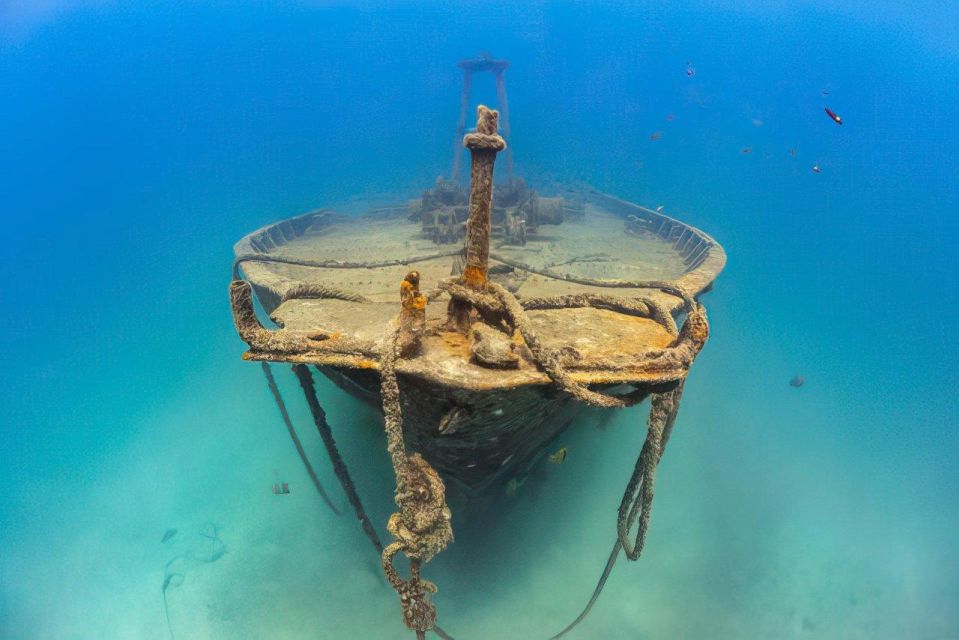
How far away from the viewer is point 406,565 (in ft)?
18.6

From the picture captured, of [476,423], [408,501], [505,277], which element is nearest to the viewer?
[408,501]

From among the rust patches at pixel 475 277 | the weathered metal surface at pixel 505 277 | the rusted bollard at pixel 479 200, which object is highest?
the rusted bollard at pixel 479 200

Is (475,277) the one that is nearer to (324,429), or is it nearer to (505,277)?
(324,429)

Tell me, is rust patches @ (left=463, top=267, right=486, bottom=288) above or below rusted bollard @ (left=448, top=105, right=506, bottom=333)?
below

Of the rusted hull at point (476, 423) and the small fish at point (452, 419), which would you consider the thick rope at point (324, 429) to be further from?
the small fish at point (452, 419)

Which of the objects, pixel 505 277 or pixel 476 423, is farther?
pixel 505 277

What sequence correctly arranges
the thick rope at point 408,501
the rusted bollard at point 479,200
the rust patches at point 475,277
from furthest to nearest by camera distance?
1. the rust patches at point 475,277
2. the rusted bollard at point 479,200
3. the thick rope at point 408,501

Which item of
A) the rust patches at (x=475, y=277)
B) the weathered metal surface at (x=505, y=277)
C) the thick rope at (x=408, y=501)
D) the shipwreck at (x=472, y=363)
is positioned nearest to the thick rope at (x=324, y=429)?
the shipwreck at (x=472, y=363)

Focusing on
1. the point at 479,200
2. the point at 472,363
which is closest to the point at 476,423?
the point at 472,363

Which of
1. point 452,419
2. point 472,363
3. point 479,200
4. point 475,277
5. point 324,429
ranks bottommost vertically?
point 324,429

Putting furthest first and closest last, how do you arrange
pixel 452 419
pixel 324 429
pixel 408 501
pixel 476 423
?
1. pixel 324 429
2. pixel 476 423
3. pixel 452 419
4. pixel 408 501

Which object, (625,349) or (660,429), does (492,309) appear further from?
(660,429)

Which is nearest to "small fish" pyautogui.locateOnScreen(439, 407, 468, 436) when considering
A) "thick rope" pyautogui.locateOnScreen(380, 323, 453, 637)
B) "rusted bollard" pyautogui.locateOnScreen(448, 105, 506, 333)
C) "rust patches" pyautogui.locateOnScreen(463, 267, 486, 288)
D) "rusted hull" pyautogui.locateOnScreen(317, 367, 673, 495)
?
"rusted hull" pyautogui.locateOnScreen(317, 367, 673, 495)

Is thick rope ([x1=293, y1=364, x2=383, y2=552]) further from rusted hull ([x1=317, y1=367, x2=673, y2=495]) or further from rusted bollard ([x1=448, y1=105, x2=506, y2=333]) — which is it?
rusted bollard ([x1=448, y1=105, x2=506, y2=333])
